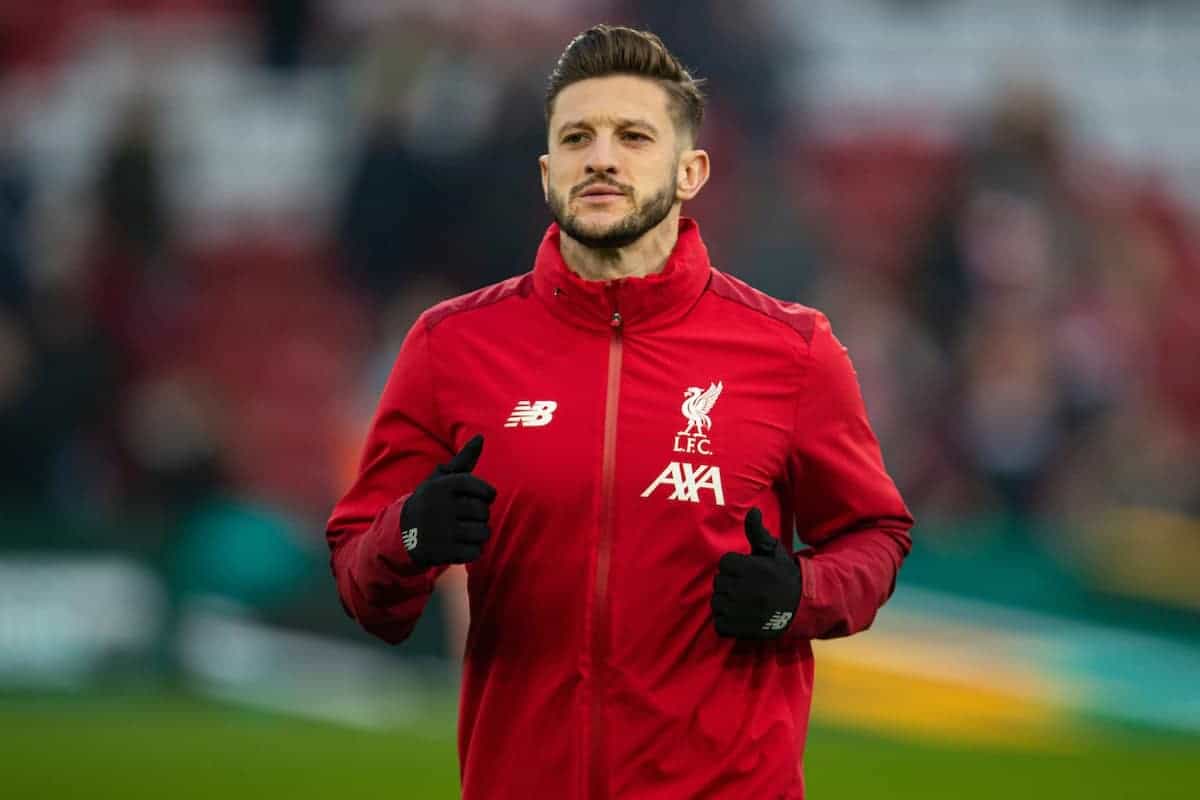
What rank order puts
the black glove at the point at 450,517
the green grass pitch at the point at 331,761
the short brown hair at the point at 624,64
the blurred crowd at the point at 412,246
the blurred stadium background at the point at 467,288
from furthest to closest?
the blurred crowd at the point at 412,246
the blurred stadium background at the point at 467,288
the green grass pitch at the point at 331,761
the short brown hair at the point at 624,64
the black glove at the point at 450,517

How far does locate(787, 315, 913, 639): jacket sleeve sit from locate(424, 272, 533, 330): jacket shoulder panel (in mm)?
577

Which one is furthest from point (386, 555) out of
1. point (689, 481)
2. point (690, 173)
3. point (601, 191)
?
point (690, 173)

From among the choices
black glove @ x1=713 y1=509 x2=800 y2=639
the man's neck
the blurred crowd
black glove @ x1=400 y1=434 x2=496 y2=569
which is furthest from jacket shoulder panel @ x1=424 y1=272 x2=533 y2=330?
the blurred crowd

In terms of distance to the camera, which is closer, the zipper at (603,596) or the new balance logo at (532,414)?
the zipper at (603,596)

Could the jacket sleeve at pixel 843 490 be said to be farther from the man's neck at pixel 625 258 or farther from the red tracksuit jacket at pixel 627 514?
the man's neck at pixel 625 258

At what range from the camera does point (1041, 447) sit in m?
10.9

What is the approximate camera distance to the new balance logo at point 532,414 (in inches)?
146

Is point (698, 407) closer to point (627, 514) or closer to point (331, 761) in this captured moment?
point (627, 514)

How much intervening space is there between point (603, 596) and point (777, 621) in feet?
1.03

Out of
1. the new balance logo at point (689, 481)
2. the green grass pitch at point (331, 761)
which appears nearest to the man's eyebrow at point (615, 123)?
the new balance logo at point (689, 481)

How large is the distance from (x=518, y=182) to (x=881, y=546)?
7741mm

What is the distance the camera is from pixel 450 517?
3.44m

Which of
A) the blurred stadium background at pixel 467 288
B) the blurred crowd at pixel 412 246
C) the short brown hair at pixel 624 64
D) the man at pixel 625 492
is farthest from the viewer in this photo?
the blurred crowd at pixel 412 246

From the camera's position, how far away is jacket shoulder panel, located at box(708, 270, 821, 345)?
3.90 meters
